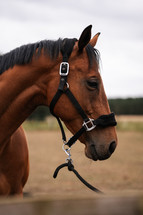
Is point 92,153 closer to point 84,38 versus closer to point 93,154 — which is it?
point 93,154

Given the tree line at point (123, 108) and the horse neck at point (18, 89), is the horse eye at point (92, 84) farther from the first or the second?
the tree line at point (123, 108)

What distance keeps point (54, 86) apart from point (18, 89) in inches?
14.8

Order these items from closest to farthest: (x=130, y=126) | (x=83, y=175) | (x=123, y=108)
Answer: (x=83, y=175) → (x=130, y=126) → (x=123, y=108)

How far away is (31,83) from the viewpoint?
2.76 m

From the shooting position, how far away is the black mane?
2750 millimetres

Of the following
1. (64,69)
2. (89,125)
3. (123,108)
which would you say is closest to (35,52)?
(64,69)

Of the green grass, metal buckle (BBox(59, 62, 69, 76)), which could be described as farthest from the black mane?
the green grass

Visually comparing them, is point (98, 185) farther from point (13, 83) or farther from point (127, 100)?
point (127, 100)

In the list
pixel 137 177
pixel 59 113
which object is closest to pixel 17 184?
pixel 59 113

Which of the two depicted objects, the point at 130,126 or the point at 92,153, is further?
the point at 130,126

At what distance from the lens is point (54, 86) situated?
270cm

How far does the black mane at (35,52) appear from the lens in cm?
275

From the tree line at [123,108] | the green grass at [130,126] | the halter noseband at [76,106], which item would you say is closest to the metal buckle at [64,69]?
the halter noseband at [76,106]

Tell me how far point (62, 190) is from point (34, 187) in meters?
0.80
